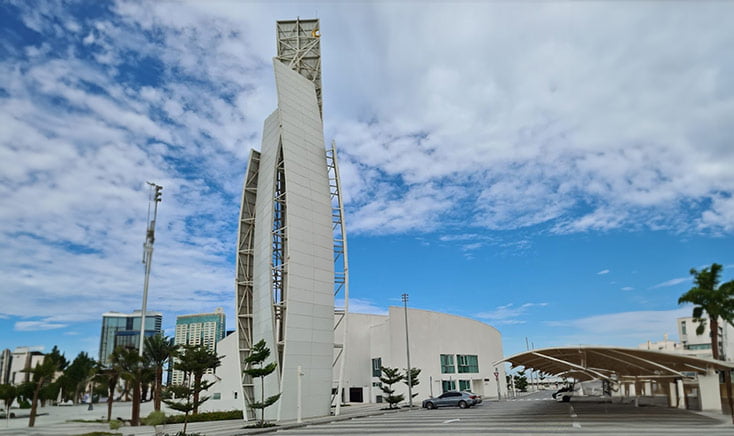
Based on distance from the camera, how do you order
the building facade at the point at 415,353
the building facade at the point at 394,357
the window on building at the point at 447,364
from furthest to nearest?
the window on building at the point at 447,364, the building facade at the point at 415,353, the building facade at the point at 394,357

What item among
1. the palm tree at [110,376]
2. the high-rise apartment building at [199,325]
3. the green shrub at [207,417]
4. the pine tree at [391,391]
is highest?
the high-rise apartment building at [199,325]

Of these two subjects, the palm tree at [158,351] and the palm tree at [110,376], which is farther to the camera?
the palm tree at [158,351]

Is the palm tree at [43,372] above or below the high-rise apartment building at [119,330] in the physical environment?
below

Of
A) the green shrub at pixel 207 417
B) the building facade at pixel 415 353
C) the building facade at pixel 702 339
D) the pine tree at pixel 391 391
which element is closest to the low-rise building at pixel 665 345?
the building facade at pixel 702 339

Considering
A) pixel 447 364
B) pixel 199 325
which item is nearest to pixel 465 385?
pixel 447 364

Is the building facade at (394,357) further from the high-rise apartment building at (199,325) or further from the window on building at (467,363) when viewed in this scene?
the high-rise apartment building at (199,325)

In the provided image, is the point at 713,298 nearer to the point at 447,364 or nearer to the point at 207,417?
the point at 447,364

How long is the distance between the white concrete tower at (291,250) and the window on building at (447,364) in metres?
28.5

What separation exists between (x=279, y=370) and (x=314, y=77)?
24681 millimetres

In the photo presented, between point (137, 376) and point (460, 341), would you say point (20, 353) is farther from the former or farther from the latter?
point (460, 341)

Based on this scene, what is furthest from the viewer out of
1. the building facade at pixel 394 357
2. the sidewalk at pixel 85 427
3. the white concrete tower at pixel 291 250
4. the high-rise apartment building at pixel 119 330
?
the building facade at pixel 394 357

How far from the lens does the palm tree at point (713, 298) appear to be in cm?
4238

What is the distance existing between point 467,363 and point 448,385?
4.93 metres

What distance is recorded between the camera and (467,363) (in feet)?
214
